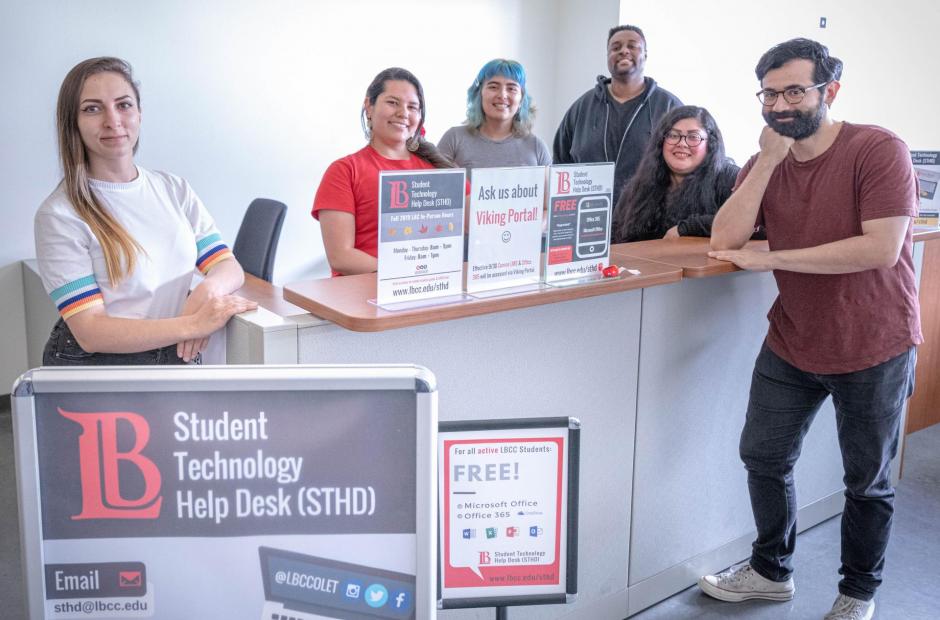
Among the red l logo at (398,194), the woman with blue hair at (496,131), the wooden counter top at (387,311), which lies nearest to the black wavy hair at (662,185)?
the woman with blue hair at (496,131)

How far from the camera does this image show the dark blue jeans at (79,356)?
1740mm

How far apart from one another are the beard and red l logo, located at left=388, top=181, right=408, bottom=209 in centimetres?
100

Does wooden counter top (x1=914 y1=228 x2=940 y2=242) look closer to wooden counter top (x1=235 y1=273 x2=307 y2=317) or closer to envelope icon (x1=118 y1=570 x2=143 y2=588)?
wooden counter top (x1=235 y1=273 x2=307 y2=317)

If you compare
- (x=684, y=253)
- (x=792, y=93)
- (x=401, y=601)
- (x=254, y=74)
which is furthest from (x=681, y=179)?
(x=254, y=74)

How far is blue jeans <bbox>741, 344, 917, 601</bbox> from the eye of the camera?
86.2 inches

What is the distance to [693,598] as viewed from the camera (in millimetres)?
2578

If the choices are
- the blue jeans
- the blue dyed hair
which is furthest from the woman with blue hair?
the blue jeans

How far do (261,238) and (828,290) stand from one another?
6.97ft

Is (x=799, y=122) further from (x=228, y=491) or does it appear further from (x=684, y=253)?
(x=228, y=491)

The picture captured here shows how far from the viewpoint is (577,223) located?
201 cm

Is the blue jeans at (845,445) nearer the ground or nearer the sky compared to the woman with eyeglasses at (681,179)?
nearer the ground

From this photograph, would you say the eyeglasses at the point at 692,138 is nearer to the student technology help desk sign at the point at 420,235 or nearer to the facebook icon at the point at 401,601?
the student technology help desk sign at the point at 420,235

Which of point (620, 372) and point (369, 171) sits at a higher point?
point (369, 171)

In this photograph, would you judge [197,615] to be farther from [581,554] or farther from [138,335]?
[581,554]
